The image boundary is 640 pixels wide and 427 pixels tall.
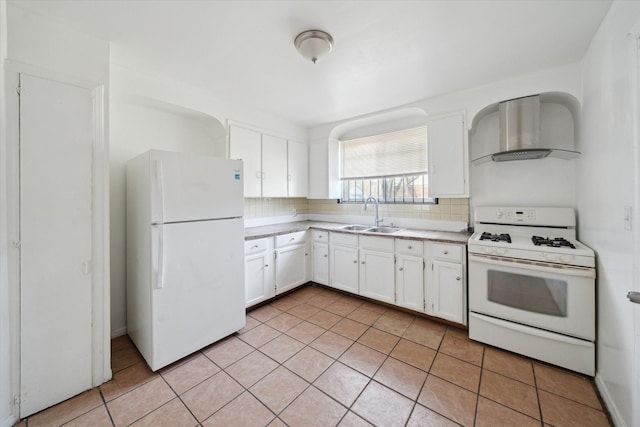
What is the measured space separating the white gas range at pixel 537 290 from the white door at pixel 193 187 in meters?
2.21

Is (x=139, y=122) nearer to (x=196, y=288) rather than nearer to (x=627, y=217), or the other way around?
(x=196, y=288)

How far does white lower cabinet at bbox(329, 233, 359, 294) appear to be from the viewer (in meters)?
3.04

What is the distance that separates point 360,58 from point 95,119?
6.58ft

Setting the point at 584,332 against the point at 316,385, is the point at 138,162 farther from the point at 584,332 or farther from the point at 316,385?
the point at 584,332

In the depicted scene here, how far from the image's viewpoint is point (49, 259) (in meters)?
1.52

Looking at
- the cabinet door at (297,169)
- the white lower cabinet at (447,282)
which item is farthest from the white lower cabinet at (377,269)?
the cabinet door at (297,169)

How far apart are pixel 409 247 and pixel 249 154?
2201 mm

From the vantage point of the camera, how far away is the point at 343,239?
313 cm

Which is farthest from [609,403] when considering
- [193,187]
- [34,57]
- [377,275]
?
[34,57]

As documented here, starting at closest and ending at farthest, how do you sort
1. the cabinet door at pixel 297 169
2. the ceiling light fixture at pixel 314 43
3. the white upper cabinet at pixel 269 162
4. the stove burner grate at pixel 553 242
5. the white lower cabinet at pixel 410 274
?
1. the ceiling light fixture at pixel 314 43
2. the stove burner grate at pixel 553 242
3. the white lower cabinet at pixel 410 274
4. the white upper cabinet at pixel 269 162
5. the cabinet door at pixel 297 169

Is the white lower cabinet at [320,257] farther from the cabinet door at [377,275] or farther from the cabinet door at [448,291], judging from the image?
the cabinet door at [448,291]

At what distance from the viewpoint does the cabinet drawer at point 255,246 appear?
105 inches

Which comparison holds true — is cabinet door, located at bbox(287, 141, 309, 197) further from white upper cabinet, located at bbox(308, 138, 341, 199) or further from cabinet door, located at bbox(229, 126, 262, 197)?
cabinet door, located at bbox(229, 126, 262, 197)

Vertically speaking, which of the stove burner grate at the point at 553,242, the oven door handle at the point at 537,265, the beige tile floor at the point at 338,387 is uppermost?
the stove burner grate at the point at 553,242
